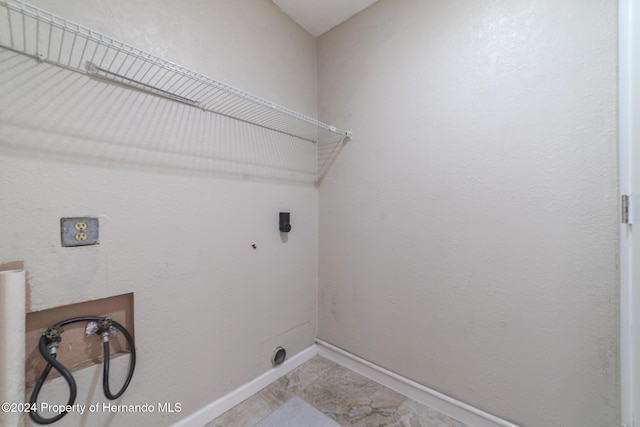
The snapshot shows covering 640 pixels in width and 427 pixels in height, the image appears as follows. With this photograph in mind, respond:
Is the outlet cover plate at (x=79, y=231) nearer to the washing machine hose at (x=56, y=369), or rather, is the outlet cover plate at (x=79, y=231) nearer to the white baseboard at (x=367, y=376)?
the washing machine hose at (x=56, y=369)

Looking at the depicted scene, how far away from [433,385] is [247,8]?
2.52 metres

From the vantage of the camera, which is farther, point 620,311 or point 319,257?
point 319,257

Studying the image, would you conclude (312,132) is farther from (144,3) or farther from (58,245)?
(58,245)

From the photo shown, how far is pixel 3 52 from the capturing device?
812mm

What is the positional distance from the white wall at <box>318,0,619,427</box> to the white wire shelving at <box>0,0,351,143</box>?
806mm

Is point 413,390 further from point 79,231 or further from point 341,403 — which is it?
point 79,231

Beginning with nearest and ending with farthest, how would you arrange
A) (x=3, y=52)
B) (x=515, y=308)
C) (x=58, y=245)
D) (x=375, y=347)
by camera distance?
(x=3, y=52), (x=58, y=245), (x=515, y=308), (x=375, y=347)

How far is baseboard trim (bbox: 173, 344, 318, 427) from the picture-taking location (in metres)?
1.27

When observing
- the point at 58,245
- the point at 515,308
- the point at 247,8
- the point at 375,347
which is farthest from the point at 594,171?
the point at 58,245

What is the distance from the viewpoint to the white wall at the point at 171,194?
0.88m

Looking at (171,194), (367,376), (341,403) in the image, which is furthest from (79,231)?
(367,376)

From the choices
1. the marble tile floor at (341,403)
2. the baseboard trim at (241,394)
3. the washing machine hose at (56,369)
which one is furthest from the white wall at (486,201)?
the washing machine hose at (56,369)

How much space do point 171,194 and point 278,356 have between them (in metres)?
1.26

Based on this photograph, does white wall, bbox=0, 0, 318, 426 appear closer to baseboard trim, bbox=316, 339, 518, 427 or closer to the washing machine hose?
the washing machine hose
